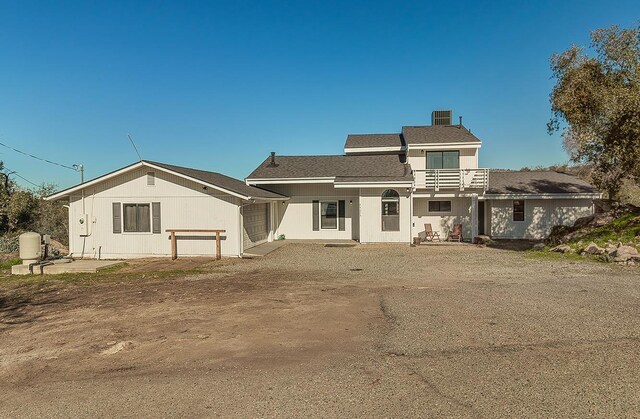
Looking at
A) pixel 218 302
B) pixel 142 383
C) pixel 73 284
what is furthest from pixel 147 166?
pixel 142 383

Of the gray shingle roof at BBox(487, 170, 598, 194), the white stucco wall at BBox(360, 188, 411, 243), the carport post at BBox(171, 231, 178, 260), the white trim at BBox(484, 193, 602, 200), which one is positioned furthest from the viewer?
the gray shingle roof at BBox(487, 170, 598, 194)

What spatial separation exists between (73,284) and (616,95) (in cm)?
1878

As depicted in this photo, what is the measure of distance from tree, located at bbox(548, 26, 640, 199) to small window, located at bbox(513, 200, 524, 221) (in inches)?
198

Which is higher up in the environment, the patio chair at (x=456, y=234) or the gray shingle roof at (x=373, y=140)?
the gray shingle roof at (x=373, y=140)

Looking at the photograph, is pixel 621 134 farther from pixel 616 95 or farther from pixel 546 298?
pixel 546 298

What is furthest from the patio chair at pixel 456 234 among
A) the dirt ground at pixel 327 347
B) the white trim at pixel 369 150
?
the dirt ground at pixel 327 347

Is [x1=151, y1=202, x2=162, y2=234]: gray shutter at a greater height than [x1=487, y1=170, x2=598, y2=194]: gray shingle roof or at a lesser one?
lesser

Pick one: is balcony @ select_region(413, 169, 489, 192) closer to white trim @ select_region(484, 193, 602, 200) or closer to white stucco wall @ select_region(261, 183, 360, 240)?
white trim @ select_region(484, 193, 602, 200)

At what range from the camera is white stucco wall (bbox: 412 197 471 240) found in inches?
866

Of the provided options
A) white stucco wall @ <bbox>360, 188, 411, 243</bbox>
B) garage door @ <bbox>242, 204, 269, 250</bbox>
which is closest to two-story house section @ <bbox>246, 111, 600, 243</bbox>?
white stucco wall @ <bbox>360, 188, 411, 243</bbox>

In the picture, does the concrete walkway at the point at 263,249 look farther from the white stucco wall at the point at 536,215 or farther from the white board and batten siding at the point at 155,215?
the white stucco wall at the point at 536,215

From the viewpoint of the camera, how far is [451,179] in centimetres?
2089

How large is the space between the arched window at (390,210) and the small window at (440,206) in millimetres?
3460

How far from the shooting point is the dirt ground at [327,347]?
3932mm
